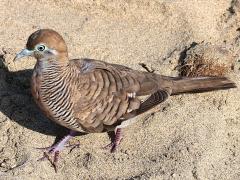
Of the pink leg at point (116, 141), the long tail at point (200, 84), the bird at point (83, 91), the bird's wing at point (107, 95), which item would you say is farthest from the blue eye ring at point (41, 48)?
the long tail at point (200, 84)

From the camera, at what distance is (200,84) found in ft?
20.7

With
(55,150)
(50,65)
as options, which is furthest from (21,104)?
(50,65)

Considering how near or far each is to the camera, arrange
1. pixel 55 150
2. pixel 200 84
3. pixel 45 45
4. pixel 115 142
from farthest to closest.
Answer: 1. pixel 200 84
2. pixel 115 142
3. pixel 55 150
4. pixel 45 45

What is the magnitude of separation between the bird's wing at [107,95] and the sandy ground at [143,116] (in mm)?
406

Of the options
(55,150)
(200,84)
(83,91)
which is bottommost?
(55,150)

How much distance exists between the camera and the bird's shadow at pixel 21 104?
20.3 ft

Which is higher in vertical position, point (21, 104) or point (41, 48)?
point (41, 48)

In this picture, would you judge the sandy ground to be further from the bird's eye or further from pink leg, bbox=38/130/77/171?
the bird's eye

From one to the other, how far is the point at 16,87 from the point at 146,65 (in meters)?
1.49

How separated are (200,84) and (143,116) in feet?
2.26

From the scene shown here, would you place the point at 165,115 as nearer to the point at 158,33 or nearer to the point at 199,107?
the point at 199,107

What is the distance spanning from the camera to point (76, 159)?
231 inches

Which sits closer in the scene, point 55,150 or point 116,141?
point 55,150

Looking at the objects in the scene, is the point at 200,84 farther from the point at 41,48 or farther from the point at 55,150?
the point at 41,48
